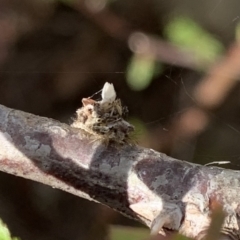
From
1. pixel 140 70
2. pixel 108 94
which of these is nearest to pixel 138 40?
pixel 140 70

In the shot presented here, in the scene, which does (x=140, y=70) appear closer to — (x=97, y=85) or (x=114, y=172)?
(x=97, y=85)

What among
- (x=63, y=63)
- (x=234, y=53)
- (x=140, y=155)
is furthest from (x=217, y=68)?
(x=140, y=155)

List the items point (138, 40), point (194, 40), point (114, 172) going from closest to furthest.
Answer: point (114, 172), point (194, 40), point (138, 40)

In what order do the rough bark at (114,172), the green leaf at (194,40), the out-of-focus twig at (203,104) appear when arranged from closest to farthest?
the rough bark at (114,172) < the green leaf at (194,40) < the out-of-focus twig at (203,104)

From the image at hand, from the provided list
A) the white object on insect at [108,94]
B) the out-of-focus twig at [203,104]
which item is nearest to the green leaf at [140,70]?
the out-of-focus twig at [203,104]

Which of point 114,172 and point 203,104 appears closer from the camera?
point 114,172

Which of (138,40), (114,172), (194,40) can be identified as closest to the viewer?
(114,172)

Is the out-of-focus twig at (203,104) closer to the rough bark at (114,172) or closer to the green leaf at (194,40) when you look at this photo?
the green leaf at (194,40)
